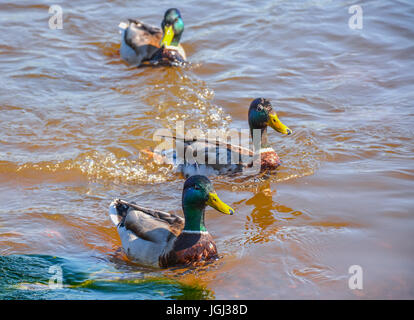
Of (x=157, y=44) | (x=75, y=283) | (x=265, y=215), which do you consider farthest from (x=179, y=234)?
(x=157, y=44)

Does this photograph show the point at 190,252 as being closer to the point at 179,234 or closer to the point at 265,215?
the point at 179,234

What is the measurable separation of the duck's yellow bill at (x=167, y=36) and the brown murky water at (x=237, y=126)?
1.77 ft

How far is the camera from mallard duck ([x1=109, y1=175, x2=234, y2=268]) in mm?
5148

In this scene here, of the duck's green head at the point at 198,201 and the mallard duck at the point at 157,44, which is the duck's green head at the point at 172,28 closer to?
the mallard duck at the point at 157,44

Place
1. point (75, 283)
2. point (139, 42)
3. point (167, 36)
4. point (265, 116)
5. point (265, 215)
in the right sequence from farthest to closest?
point (139, 42), point (167, 36), point (265, 116), point (265, 215), point (75, 283)

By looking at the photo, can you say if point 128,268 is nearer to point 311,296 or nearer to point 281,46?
point 311,296

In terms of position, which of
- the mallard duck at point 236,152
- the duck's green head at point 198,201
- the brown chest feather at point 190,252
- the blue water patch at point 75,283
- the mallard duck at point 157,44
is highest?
the mallard duck at point 157,44

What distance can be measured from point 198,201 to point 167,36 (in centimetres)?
557

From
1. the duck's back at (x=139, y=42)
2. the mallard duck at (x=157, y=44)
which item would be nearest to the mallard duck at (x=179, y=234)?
the mallard duck at (x=157, y=44)

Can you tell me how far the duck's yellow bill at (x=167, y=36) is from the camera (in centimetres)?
1012

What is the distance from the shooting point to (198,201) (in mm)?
5211

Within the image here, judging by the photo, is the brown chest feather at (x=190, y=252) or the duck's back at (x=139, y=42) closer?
the brown chest feather at (x=190, y=252)

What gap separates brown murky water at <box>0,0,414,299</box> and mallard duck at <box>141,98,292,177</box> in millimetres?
189

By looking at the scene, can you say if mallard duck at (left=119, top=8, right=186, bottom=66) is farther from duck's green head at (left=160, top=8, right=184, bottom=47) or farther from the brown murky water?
the brown murky water
